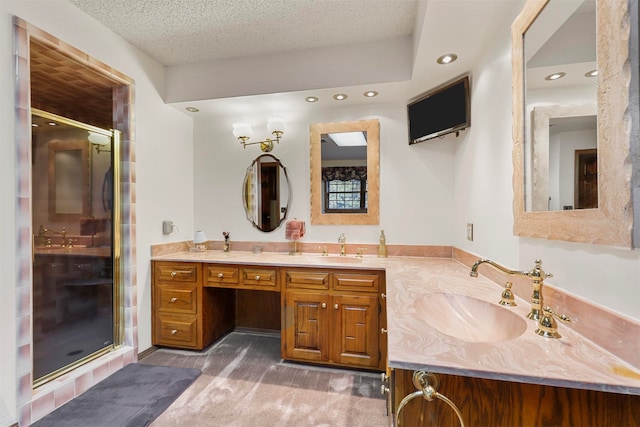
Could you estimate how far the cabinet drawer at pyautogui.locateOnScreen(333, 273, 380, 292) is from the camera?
2.13m

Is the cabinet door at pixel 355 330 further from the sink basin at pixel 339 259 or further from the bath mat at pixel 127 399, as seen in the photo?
the bath mat at pixel 127 399

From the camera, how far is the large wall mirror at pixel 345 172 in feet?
8.79

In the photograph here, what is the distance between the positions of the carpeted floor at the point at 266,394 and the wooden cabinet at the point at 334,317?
136mm

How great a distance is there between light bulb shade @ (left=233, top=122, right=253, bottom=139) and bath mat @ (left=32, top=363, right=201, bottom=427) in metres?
2.12

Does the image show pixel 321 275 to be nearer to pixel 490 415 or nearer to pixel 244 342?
pixel 244 342

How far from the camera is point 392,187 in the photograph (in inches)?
105

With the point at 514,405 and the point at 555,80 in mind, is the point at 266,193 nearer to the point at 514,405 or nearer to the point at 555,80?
the point at 555,80

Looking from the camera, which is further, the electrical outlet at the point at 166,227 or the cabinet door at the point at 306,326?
the electrical outlet at the point at 166,227

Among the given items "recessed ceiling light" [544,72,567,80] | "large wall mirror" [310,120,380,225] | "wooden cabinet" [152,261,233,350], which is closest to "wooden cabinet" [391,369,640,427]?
"recessed ceiling light" [544,72,567,80]

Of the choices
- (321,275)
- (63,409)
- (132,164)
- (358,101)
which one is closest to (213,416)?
(63,409)

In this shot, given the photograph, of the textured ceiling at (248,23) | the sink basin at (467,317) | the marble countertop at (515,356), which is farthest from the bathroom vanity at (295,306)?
the textured ceiling at (248,23)

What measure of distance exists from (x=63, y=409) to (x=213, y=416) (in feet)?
3.08

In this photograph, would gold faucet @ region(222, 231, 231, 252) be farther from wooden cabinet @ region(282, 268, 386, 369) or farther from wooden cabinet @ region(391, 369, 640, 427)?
wooden cabinet @ region(391, 369, 640, 427)

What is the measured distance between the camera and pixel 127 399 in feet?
6.01
